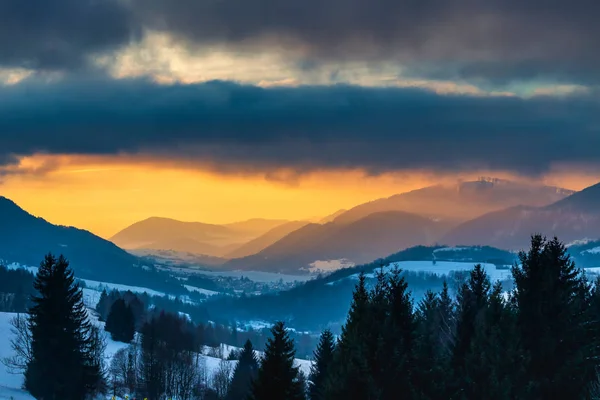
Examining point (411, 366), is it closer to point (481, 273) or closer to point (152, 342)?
point (481, 273)

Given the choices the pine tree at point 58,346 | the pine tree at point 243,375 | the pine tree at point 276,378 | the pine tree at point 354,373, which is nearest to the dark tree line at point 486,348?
the pine tree at point 354,373

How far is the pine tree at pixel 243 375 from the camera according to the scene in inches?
5064

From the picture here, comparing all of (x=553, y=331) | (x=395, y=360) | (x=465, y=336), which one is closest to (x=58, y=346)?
(x=395, y=360)

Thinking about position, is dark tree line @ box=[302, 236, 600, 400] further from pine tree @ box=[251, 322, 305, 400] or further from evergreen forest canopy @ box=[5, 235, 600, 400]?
pine tree @ box=[251, 322, 305, 400]

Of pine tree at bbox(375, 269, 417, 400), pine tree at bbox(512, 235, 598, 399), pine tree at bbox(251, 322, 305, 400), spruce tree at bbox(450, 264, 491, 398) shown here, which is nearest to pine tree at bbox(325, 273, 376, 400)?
pine tree at bbox(375, 269, 417, 400)

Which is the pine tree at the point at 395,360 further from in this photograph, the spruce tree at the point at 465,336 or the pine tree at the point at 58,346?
the pine tree at the point at 58,346

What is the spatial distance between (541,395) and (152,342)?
110 m

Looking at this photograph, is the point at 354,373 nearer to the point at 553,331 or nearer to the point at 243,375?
the point at 553,331

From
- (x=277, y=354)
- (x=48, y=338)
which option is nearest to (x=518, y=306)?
(x=277, y=354)

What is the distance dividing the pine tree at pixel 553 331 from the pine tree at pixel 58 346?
1468 inches

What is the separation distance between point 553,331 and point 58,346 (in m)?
40.4

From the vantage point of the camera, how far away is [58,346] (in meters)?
77.0

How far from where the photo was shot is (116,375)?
161875mm

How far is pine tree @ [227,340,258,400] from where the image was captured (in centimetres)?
12862
